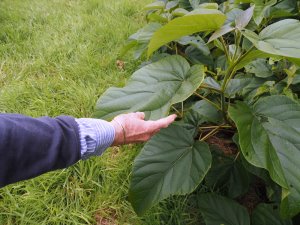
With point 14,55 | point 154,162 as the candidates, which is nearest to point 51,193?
point 154,162

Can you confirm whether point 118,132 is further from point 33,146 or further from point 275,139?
point 275,139

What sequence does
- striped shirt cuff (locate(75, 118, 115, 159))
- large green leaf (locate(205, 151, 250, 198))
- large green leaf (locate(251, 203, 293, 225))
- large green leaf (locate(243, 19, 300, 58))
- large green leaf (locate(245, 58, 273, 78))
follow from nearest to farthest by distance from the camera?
1. large green leaf (locate(243, 19, 300, 58))
2. striped shirt cuff (locate(75, 118, 115, 159))
3. large green leaf (locate(251, 203, 293, 225))
4. large green leaf (locate(205, 151, 250, 198))
5. large green leaf (locate(245, 58, 273, 78))

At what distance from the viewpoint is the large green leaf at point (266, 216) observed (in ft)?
4.00

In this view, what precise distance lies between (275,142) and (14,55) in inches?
86.6

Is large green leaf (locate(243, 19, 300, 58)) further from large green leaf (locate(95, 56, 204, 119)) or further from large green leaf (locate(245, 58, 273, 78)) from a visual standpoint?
large green leaf (locate(245, 58, 273, 78))

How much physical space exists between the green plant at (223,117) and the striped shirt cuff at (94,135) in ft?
0.15

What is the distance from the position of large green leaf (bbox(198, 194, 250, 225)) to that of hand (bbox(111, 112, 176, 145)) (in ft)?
1.20

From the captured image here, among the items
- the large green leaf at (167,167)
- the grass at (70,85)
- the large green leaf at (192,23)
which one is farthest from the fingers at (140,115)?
the grass at (70,85)

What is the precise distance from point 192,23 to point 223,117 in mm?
442

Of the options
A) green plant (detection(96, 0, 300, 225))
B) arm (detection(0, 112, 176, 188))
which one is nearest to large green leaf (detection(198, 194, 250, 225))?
green plant (detection(96, 0, 300, 225))

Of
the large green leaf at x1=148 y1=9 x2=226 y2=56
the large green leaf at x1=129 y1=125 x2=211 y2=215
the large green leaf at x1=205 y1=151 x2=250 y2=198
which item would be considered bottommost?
the large green leaf at x1=205 y1=151 x2=250 y2=198

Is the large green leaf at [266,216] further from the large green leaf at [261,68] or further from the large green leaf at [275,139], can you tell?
the large green leaf at [261,68]

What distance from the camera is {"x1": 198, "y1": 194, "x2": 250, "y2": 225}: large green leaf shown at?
1241mm

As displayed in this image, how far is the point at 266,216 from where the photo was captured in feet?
4.09
